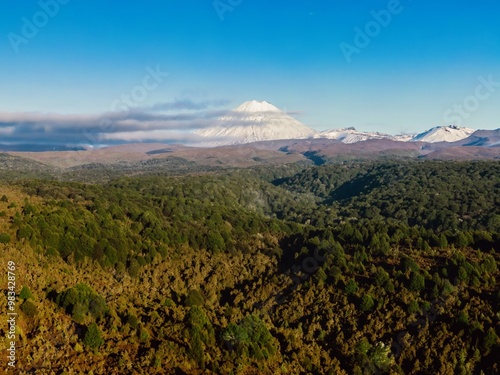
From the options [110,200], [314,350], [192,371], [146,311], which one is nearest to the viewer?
[192,371]

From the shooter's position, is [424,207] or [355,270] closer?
[355,270]

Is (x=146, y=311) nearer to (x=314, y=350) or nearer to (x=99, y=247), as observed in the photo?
(x=314, y=350)

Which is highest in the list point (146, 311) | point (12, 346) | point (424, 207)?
point (12, 346)

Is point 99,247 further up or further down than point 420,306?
further up

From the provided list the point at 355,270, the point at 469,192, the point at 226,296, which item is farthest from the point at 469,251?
the point at 469,192

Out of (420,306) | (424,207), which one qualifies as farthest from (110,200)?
(424,207)

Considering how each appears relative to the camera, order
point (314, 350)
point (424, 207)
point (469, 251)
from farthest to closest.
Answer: point (424, 207)
point (469, 251)
point (314, 350)
